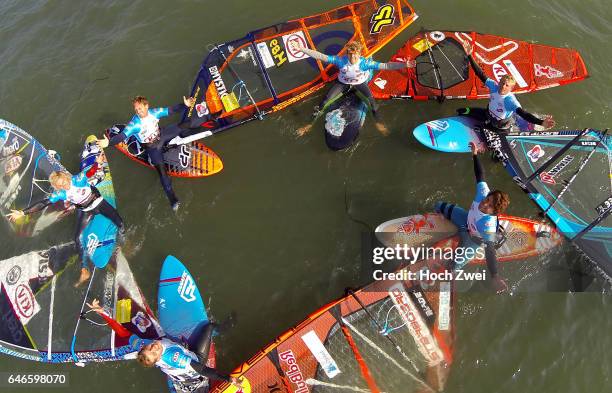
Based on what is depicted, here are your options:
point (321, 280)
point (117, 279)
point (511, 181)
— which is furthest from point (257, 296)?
point (511, 181)

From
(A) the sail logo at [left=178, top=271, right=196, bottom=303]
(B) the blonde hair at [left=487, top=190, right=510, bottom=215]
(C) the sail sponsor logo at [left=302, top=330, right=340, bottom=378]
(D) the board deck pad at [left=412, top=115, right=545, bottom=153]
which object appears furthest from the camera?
(D) the board deck pad at [left=412, top=115, right=545, bottom=153]

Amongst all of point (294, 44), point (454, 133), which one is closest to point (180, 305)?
point (294, 44)

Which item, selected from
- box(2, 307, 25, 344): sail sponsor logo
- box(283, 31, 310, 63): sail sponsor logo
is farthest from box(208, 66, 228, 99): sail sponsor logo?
box(2, 307, 25, 344): sail sponsor logo

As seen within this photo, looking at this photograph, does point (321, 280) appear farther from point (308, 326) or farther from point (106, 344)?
point (106, 344)

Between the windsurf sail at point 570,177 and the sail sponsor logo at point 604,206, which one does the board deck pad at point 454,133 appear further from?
the sail sponsor logo at point 604,206

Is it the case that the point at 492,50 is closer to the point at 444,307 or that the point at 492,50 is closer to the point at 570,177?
the point at 570,177

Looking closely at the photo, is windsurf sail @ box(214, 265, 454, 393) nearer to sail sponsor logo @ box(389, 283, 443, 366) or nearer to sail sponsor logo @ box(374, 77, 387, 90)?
sail sponsor logo @ box(389, 283, 443, 366)

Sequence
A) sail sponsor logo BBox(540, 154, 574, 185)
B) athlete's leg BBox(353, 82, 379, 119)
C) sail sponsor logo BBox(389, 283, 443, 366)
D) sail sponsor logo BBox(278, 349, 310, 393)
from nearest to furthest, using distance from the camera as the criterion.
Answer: sail sponsor logo BBox(278, 349, 310, 393) < sail sponsor logo BBox(389, 283, 443, 366) < sail sponsor logo BBox(540, 154, 574, 185) < athlete's leg BBox(353, 82, 379, 119)
